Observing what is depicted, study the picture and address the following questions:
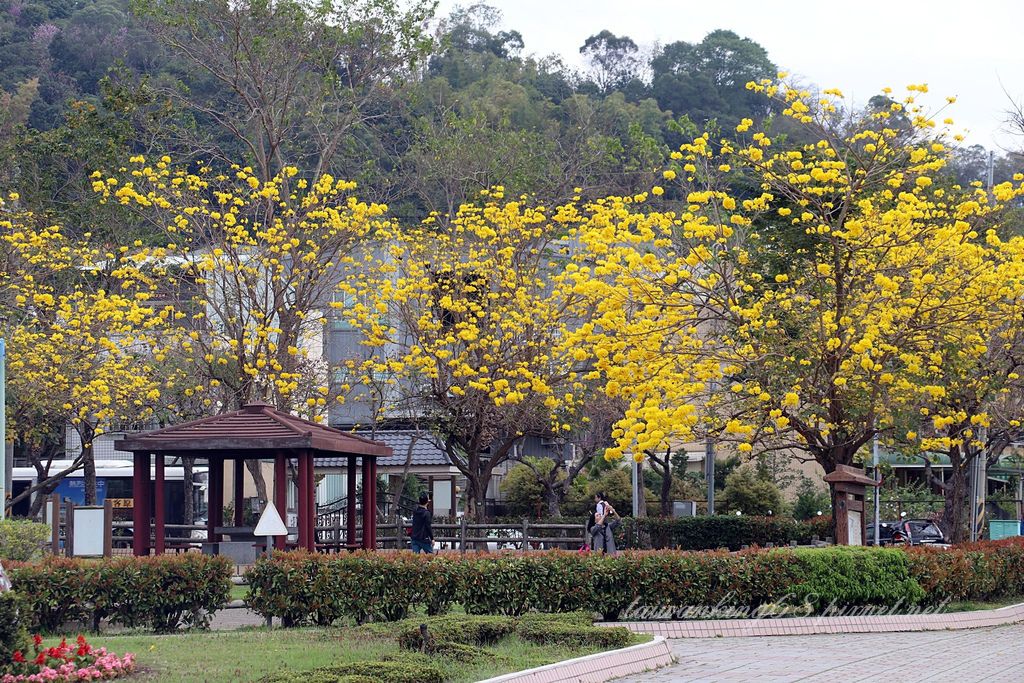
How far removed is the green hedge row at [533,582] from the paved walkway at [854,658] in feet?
3.55

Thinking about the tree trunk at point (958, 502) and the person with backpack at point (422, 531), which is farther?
the tree trunk at point (958, 502)

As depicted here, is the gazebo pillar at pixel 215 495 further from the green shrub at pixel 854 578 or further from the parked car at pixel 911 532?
the parked car at pixel 911 532

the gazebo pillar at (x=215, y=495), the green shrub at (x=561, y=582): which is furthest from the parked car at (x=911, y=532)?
the green shrub at (x=561, y=582)

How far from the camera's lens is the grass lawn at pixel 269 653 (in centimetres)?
1084

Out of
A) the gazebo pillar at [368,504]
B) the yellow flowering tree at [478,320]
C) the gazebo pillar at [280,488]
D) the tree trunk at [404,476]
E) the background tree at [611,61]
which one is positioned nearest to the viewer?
the gazebo pillar at [280,488]

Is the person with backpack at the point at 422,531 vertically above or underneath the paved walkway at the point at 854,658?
above

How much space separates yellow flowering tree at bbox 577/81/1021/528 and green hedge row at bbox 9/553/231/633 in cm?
645

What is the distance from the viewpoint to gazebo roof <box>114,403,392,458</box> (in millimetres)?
19422

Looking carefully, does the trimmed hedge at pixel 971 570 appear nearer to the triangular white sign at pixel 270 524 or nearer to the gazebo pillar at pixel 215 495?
the triangular white sign at pixel 270 524

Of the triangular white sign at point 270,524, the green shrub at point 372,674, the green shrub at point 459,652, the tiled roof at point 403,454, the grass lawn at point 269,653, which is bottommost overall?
the grass lawn at point 269,653

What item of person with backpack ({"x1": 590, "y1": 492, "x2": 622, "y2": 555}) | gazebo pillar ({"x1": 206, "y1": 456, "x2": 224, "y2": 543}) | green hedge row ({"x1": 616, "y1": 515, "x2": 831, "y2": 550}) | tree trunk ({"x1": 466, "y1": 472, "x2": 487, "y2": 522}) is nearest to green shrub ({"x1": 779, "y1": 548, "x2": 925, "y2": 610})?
person with backpack ({"x1": 590, "y1": 492, "x2": 622, "y2": 555})

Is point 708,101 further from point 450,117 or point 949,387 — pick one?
point 949,387

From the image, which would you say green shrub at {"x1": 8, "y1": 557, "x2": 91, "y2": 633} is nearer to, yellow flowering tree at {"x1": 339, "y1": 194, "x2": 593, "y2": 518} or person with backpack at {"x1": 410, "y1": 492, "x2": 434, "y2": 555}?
person with backpack at {"x1": 410, "y1": 492, "x2": 434, "y2": 555}

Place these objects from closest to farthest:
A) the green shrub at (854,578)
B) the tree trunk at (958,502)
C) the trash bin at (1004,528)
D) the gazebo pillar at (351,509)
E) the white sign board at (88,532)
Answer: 1. the green shrub at (854,578)
2. the white sign board at (88,532)
3. the gazebo pillar at (351,509)
4. the tree trunk at (958,502)
5. the trash bin at (1004,528)
